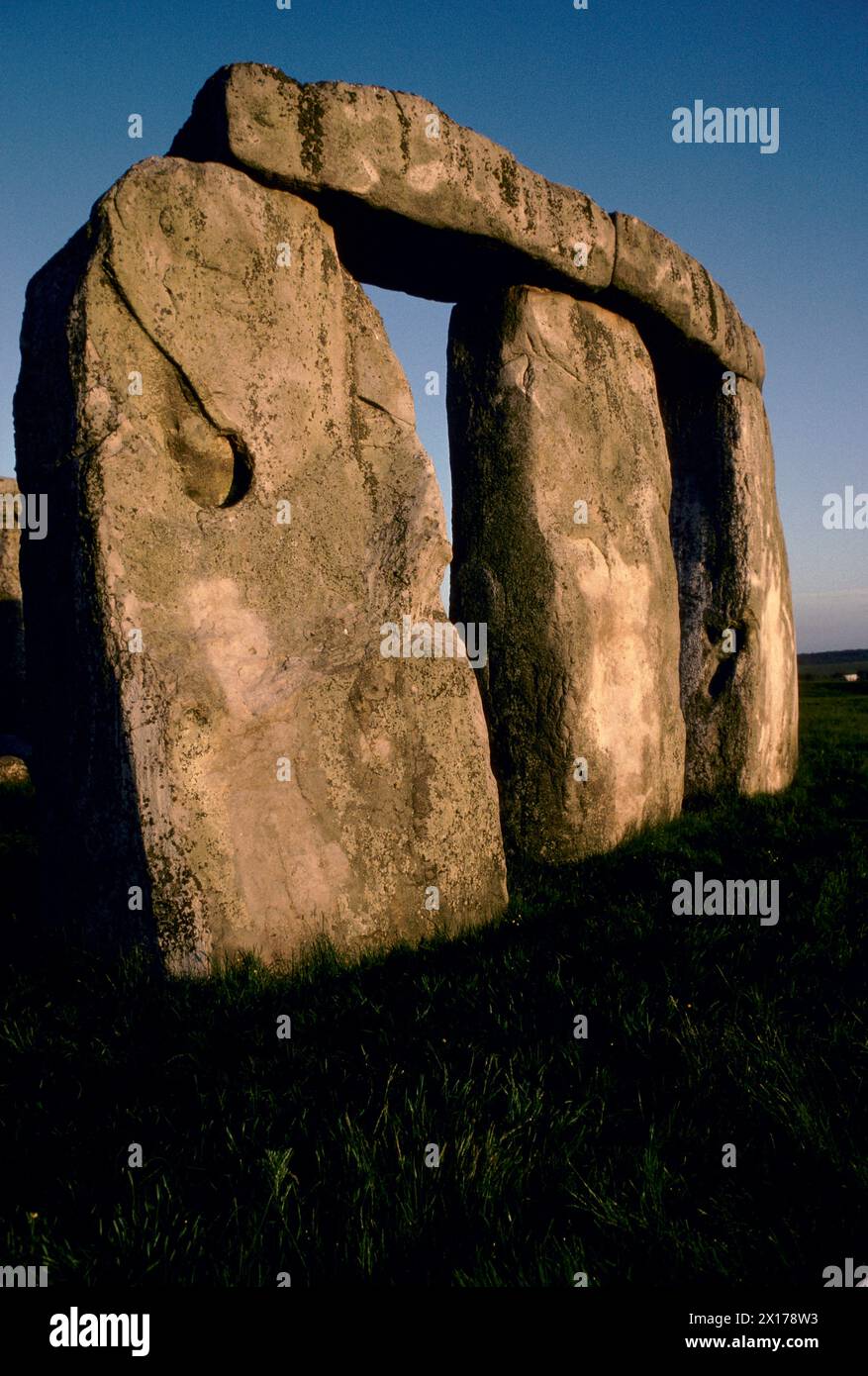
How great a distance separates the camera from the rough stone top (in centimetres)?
361

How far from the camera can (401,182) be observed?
13.0 feet

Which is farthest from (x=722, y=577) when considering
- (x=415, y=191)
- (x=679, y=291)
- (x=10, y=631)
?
(x=10, y=631)

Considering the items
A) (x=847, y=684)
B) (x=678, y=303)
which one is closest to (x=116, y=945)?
(x=678, y=303)

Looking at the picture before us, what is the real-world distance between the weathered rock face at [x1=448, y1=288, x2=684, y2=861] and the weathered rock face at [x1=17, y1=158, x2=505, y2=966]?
104cm

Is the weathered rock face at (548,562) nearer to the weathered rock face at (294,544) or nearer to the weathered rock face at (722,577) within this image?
the weathered rock face at (294,544)

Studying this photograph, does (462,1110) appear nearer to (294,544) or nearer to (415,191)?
(294,544)

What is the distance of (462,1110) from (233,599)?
188 centimetres

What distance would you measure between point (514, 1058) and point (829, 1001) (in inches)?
41.9

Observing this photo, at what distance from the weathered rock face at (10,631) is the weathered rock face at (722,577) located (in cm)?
682

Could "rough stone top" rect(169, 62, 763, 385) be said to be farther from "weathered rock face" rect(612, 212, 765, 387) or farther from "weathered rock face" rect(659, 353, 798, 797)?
"weathered rock face" rect(659, 353, 798, 797)

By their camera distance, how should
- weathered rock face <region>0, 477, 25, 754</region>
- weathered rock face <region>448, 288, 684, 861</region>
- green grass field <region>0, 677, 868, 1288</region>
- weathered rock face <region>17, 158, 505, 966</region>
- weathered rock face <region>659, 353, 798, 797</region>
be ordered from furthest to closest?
weathered rock face <region>0, 477, 25, 754</region> → weathered rock face <region>659, 353, 798, 797</region> → weathered rock face <region>448, 288, 684, 861</region> → weathered rock face <region>17, 158, 505, 966</region> → green grass field <region>0, 677, 868, 1288</region>

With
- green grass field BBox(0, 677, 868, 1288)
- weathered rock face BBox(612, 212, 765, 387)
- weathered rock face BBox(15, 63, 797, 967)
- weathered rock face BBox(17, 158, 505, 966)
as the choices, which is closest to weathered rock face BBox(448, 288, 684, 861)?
weathered rock face BBox(15, 63, 797, 967)

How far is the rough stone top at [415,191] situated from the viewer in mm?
3613
